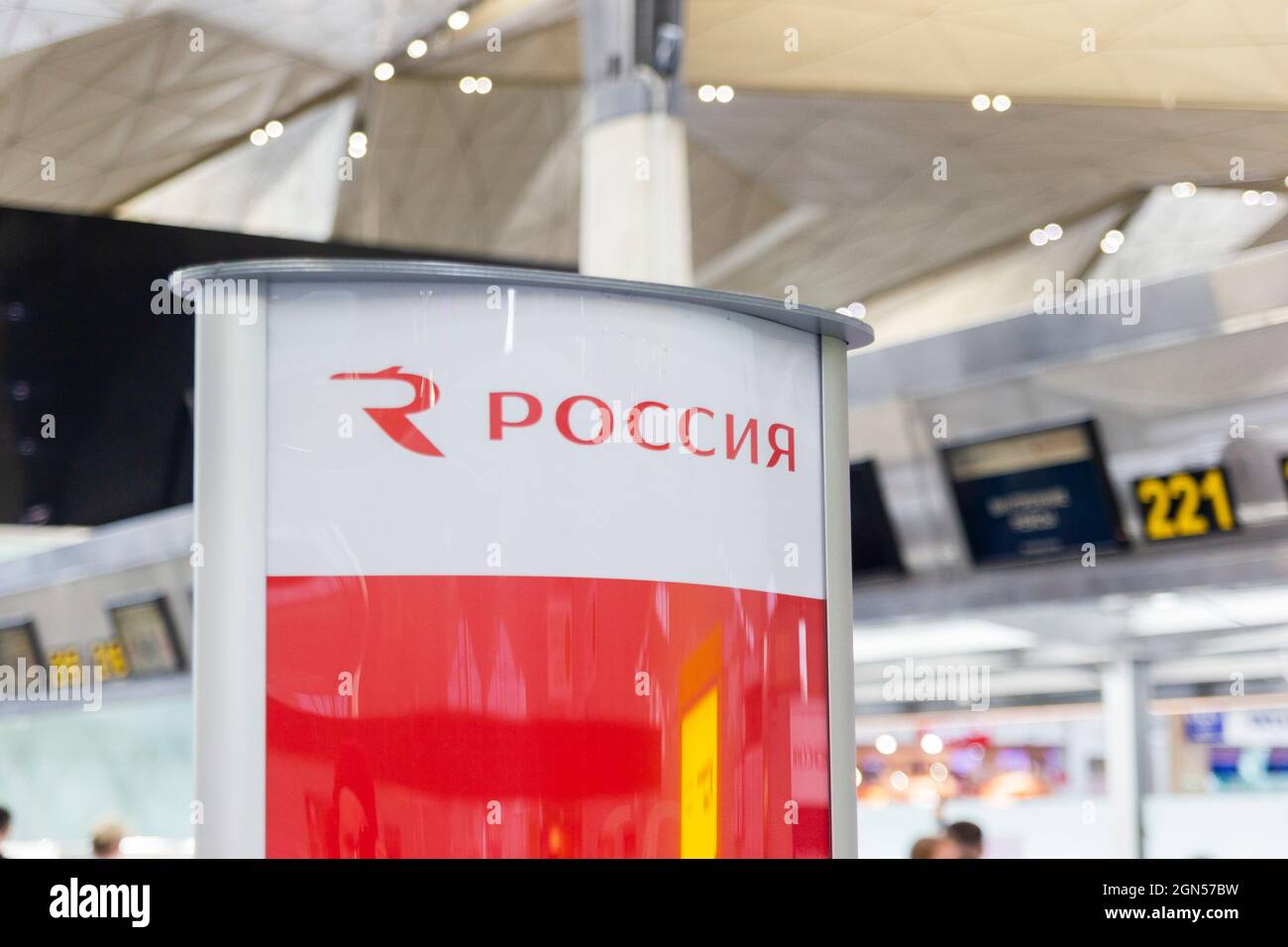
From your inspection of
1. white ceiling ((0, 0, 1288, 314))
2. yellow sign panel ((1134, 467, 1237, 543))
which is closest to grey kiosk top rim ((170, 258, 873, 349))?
yellow sign panel ((1134, 467, 1237, 543))

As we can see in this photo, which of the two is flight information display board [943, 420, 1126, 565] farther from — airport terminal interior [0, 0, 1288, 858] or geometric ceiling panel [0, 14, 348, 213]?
geometric ceiling panel [0, 14, 348, 213]

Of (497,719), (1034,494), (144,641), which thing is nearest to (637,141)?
(1034,494)

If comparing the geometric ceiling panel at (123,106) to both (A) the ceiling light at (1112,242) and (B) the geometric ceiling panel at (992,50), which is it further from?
(A) the ceiling light at (1112,242)

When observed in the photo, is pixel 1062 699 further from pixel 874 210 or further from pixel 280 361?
pixel 280 361

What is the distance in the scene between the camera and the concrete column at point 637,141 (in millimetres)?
12055

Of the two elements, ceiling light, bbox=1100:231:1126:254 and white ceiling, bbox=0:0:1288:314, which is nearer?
ceiling light, bbox=1100:231:1126:254

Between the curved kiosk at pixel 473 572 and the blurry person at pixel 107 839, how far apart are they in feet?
28.7

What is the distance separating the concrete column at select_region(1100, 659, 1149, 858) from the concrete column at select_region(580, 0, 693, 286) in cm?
570

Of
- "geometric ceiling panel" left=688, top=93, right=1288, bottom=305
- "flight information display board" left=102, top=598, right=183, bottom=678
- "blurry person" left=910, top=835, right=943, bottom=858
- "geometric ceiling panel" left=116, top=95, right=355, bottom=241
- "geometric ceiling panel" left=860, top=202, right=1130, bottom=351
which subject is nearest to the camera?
"blurry person" left=910, top=835, right=943, bottom=858

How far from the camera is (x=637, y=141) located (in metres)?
12.1

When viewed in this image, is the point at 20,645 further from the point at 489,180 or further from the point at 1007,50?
the point at 1007,50

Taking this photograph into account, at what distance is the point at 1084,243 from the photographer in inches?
489

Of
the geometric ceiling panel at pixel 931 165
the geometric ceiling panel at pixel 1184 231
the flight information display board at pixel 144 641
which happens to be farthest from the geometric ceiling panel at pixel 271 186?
the geometric ceiling panel at pixel 1184 231

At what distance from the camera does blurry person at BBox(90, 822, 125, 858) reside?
11.0 metres
